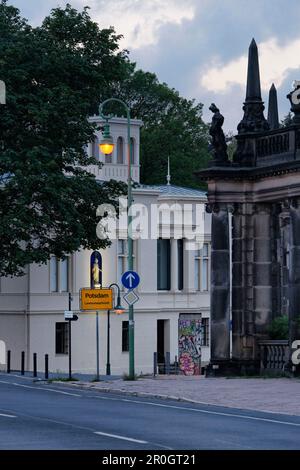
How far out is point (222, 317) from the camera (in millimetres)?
45844

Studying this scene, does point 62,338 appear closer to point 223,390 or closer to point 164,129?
point 164,129

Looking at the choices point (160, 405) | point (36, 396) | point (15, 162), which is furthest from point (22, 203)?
point (160, 405)

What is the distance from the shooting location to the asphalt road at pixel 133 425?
22406mm

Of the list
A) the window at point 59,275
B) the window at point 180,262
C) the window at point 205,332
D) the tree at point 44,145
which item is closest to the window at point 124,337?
the window at point 59,275

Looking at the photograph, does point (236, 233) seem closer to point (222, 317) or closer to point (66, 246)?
point (222, 317)

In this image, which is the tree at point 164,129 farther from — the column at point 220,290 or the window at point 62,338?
the column at point 220,290

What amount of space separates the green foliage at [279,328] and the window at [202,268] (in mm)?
37908

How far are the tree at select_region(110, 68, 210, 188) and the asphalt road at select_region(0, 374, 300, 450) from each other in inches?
2661

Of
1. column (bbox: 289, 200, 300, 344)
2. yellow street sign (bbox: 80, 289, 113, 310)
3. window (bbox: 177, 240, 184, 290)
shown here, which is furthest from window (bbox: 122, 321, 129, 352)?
column (bbox: 289, 200, 300, 344)

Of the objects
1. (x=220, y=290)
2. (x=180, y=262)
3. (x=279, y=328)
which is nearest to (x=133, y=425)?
(x=279, y=328)

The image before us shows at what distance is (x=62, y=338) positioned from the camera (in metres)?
77.6

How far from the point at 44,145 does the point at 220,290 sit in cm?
1634

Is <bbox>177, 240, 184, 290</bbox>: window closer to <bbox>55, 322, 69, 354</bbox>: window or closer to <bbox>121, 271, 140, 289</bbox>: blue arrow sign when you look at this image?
<bbox>55, 322, 69, 354</bbox>: window

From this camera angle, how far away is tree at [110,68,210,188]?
104625 mm
